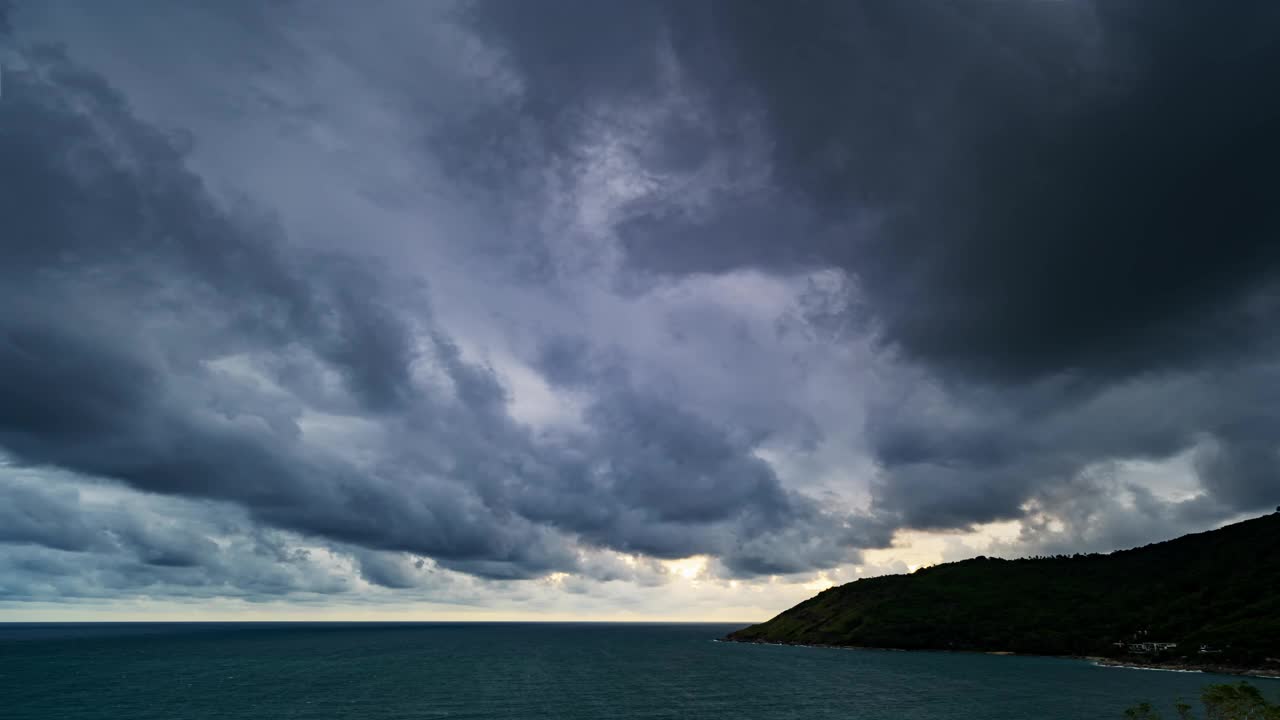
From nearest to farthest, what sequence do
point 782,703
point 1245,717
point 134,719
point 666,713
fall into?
point 1245,717
point 134,719
point 666,713
point 782,703

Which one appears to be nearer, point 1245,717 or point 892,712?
point 1245,717

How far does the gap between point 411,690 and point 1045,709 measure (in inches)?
6615

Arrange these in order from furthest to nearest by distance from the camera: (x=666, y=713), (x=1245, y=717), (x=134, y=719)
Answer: (x=666, y=713), (x=134, y=719), (x=1245, y=717)

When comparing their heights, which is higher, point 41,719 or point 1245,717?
point 1245,717

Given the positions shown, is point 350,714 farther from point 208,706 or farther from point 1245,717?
point 1245,717

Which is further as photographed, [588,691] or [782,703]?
[588,691]

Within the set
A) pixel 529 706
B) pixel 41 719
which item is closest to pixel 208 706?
pixel 41 719

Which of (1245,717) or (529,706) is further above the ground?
(1245,717)

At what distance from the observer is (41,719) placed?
149 m

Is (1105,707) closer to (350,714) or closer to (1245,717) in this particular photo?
(1245,717)

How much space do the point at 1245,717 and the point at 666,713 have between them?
106 m

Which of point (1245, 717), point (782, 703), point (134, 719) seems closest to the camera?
point (1245, 717)

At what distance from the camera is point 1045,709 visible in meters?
166

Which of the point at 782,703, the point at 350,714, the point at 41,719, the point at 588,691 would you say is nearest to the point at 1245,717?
the point at 782,703
